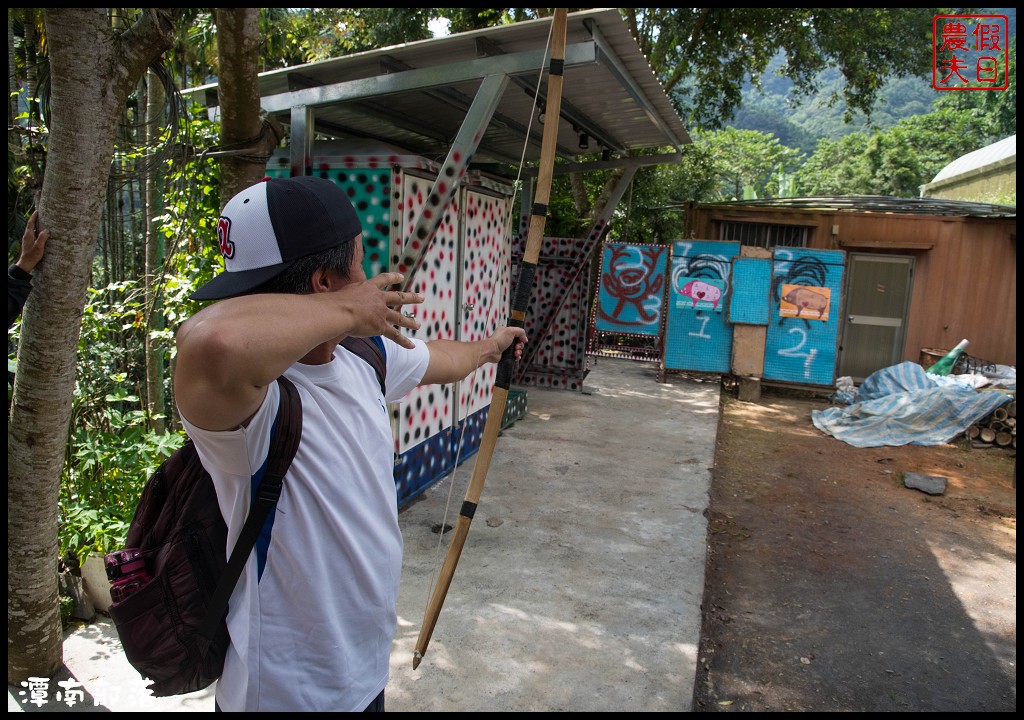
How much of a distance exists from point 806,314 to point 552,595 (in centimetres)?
752

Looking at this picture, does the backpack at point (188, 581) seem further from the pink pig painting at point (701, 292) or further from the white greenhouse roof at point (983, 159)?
the white greenhouse roof at point (983, 159)

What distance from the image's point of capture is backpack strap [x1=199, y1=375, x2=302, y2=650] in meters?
1.41

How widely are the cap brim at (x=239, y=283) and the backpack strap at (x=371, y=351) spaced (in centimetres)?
36

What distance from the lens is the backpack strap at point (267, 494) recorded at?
4.62 feet

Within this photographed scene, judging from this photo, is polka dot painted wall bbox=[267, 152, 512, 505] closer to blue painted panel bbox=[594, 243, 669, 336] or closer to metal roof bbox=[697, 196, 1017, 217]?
blue painted panel bbox=[594, 243, 669, 336]

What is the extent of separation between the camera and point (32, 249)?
8.09 ft

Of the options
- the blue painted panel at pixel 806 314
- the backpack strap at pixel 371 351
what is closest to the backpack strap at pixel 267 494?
the backpack strap at pixel 371 351

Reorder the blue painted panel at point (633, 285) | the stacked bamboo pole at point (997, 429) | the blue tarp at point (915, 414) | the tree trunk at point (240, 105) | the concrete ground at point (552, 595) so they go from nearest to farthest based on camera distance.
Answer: the concrete ground at point (552, 595), the tree trunk at point (240, 105), the stacked bamboo pole at point (997, 429), the blue tarp at point (915, 414), the blue painted panel at point (633, 285)

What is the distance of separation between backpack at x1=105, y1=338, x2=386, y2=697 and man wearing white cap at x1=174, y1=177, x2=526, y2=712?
0.11ft

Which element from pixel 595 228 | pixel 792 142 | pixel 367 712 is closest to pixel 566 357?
pixel 595 228

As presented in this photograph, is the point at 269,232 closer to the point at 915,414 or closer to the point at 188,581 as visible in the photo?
the point at 188,581

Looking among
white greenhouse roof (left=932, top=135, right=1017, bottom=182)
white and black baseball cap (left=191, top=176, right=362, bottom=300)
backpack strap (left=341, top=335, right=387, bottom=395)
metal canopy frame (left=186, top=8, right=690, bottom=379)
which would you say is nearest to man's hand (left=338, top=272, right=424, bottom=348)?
white and black baseball cap (left=191, top=176, right=362, bottom=300)

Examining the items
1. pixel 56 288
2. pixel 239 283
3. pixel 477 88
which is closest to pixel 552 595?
pixel 56 288

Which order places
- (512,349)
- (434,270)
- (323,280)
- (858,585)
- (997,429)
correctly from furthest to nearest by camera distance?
(997,429) < (434,270) < (858,585) < (512,349) < (323,280)
